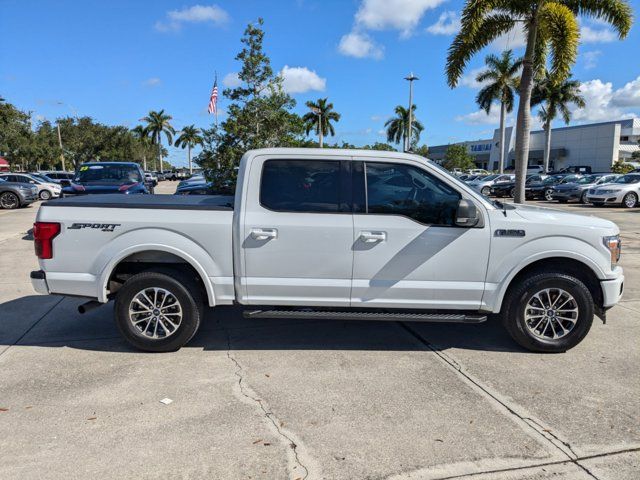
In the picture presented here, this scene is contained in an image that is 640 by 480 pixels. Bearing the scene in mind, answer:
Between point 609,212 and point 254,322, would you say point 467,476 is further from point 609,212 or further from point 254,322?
point 609,212

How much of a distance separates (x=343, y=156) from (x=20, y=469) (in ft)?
11.1

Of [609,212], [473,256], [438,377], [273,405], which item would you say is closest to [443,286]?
[473,256]

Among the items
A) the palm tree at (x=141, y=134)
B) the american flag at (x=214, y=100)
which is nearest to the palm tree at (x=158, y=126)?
the palm tree at (x=141, y=134)

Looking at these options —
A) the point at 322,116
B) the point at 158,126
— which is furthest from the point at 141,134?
the point at 322,116

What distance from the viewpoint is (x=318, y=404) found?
12.1ft

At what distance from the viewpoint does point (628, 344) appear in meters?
4.97

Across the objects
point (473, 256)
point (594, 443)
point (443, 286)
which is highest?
point (473, 256)

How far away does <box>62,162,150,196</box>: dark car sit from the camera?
39.7 ft

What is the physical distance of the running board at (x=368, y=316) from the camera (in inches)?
176

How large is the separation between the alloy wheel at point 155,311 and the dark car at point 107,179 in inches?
321

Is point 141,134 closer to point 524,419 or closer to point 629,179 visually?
point 629,179

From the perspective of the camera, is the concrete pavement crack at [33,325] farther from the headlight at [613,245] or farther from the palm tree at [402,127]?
the palm tree at [402,127]

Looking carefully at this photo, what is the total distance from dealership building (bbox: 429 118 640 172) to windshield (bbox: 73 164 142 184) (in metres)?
60.7

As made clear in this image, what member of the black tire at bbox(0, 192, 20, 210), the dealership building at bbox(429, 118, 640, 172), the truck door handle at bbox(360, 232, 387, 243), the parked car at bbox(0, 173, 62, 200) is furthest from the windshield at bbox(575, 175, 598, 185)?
the dealership building at bbox(429, 118, 640, 172)
